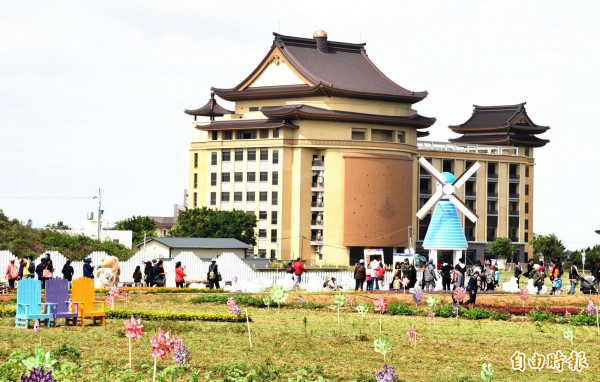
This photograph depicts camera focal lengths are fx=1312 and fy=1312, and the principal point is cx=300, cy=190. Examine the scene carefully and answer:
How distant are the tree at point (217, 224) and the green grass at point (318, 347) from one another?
7187 cm

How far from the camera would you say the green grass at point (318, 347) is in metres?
19.0

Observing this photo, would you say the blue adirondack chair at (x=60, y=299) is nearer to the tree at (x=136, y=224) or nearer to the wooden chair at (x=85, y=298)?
the wooden chair at (x=85, y=298)

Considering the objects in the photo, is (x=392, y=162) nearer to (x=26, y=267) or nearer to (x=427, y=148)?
(x=427, y=148)

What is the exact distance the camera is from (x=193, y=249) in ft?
252

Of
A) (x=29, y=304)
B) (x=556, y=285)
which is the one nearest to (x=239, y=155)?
(x=556, y=285)

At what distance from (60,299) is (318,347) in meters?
6.30

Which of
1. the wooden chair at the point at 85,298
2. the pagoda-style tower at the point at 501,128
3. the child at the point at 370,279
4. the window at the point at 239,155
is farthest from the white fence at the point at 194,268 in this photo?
the pagoda-style tower at the point at 501,128

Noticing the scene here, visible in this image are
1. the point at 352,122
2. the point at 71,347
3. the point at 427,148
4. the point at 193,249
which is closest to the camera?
the point at 71,347

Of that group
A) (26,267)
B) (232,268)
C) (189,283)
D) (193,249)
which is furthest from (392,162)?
(26,267)

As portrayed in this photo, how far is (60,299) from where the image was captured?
1054 inches

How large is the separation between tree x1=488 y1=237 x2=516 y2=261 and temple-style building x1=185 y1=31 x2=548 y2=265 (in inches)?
346

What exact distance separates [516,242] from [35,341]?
349 ft

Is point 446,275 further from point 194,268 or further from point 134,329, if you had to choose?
point 134,329

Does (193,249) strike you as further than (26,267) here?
Yes
